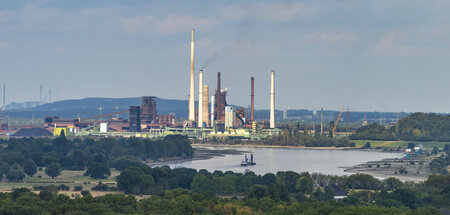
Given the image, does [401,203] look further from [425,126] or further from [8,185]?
[425,126]

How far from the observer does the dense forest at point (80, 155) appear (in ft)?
309

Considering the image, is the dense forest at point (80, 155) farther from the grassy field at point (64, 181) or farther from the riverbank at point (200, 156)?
the riverbank at point (200, 156)

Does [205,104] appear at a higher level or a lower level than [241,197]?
higher

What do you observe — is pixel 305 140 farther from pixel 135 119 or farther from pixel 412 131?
pixel 135 119

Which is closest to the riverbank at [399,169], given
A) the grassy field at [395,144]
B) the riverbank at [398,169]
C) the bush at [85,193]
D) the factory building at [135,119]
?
the riverbank at [398,169]

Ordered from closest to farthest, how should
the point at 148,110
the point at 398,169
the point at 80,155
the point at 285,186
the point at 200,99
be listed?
1. the point at 285,186
2. the point at 398,169
3. the point at 80,155
4. the point at 200,99
5. the point at 148,110

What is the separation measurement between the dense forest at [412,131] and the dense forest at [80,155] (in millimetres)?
45116

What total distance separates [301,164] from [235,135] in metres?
63.6

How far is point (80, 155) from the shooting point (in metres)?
109

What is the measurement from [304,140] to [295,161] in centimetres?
4639

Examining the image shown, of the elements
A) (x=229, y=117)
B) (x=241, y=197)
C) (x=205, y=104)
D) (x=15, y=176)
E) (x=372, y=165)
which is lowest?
(x=241, y=197)

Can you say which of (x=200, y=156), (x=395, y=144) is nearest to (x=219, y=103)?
(x=395, y=144)

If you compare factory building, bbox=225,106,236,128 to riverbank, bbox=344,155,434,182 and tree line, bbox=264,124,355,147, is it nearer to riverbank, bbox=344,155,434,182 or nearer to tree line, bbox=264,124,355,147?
tree line, bbox=264,124,355,147

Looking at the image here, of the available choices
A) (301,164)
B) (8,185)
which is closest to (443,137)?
(301,164)
